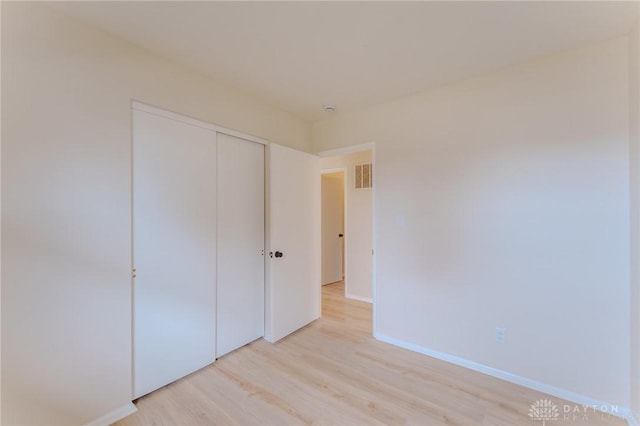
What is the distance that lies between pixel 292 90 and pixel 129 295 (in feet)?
7.12

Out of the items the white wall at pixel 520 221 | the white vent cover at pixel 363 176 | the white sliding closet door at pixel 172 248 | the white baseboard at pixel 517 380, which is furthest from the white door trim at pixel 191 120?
the white baseboard at pixel 517 380

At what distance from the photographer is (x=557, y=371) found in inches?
76.1

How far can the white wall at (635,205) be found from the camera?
5.24 ft

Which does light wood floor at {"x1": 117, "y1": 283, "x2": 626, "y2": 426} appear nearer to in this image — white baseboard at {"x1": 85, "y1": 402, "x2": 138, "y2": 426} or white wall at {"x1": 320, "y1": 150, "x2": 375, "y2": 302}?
white baseboard at {"x1": 85, "y1": 402, "x2": 138, "y2": 426}

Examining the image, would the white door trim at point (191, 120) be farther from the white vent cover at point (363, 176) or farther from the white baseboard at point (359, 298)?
the white baseboard at point (359, 298)

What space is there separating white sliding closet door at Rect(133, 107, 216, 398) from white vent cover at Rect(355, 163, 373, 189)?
2467 mm

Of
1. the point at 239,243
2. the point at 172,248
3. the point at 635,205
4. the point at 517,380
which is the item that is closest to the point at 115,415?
the point at 172,248

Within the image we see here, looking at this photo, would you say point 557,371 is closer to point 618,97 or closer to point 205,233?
point 618,97

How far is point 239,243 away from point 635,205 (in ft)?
9.79

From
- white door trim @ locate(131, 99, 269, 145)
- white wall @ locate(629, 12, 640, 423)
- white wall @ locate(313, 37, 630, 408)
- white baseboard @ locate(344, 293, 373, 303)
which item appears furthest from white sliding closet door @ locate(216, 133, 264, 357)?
white wall @ locate(629, 12, 640, 423)

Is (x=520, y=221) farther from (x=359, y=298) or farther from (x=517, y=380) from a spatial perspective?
(x=359, y=298)

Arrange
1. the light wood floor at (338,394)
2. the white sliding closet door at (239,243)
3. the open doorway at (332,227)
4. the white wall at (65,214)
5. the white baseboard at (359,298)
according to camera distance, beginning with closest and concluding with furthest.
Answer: the white wall at (65,214) < the light wood floor at (338,394) < the white sliding closet door at (239,243) < the white baseboard at (359,298) < the open doorway at (332,227)

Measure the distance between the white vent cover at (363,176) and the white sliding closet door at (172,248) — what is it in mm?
2467

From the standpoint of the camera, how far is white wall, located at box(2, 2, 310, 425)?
1.38 meters
